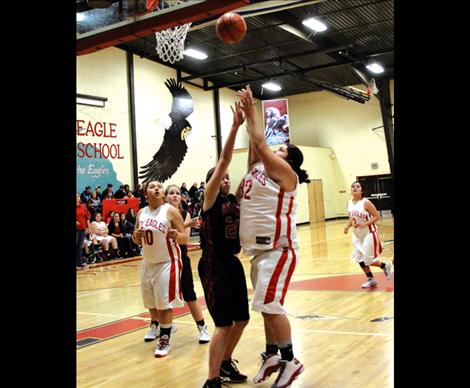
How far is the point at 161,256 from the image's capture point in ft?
15.5

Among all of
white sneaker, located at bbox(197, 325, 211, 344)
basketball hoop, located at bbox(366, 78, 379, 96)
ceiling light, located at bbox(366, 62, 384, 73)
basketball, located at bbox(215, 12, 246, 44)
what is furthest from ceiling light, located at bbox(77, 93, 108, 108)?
white sneaker, located at bbox(197, 325, 211, 344)

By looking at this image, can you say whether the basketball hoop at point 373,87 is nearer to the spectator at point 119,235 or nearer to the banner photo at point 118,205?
the banner photo at point 118,205

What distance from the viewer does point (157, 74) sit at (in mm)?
→ 18500

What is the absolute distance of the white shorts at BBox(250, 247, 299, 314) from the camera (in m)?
3.23

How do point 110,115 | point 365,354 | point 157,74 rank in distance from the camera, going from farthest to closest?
point 157,74
point 110,115
point 365,354

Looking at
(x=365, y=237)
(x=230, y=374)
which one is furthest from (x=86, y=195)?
(x=230, y=374)

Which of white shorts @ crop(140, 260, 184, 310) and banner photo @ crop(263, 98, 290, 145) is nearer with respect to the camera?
white shorts @ crop(140, 260, 184, 310)

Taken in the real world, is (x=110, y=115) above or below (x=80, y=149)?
above

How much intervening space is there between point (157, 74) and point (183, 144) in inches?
108

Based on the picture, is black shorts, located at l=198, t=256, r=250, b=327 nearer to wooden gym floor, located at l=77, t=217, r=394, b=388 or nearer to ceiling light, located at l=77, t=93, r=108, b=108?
wooden gym floor, located at l=77, t=217, r=394, b=388
